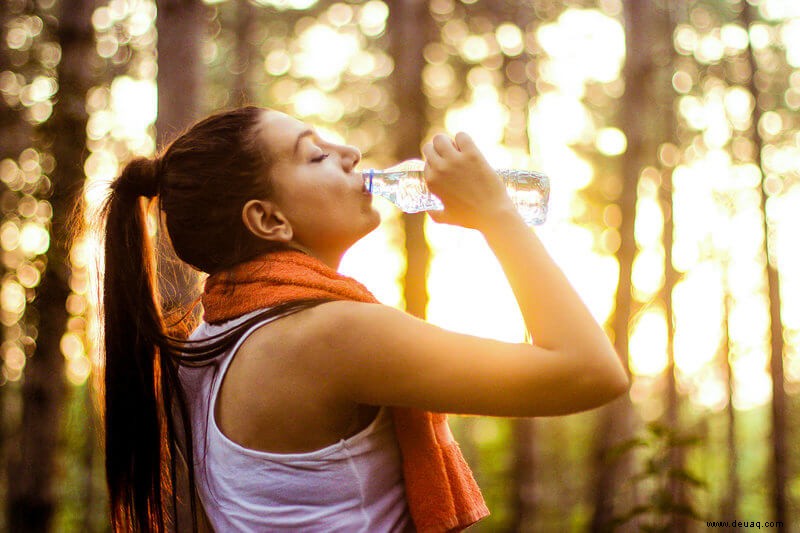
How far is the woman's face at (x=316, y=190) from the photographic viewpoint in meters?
1.50

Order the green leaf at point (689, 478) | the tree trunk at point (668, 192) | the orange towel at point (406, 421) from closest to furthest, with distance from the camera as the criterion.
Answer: the orange towel at point (406, 421) < the green leaf at point (689, 478) < the tree trunk at point (668, 192)

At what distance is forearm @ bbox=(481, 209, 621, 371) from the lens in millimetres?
1205

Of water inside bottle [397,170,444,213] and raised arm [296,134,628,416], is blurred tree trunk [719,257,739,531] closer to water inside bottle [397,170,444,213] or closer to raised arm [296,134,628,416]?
water inside bottle [397,170,444,213]

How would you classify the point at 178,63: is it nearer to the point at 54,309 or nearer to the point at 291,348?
the point at 54,309

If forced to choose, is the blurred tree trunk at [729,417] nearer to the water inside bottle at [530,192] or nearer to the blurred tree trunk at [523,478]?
the blurred tree trunk at [523,478]

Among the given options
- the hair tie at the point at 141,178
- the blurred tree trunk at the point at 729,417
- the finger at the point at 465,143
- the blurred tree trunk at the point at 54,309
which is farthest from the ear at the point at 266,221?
the blurred tree trunk at the point at 729,417

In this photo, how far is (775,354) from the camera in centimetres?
794

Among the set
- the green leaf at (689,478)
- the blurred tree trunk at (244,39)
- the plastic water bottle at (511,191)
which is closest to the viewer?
the plastic water bottle at (511,191)

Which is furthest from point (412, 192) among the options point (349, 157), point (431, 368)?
point (431, 368)

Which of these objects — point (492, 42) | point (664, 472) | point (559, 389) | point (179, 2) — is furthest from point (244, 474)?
point (492, 42)

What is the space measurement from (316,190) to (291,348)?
423 mm

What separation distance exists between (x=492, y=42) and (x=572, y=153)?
1.80 meters

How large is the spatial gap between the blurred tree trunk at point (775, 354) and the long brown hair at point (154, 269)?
772cm

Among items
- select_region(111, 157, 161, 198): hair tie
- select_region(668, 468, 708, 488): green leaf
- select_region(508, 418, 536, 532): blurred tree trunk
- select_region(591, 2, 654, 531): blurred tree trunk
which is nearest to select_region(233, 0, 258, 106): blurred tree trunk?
Answer: select_region(591, 2, 654, 531): blurred tree trunk
